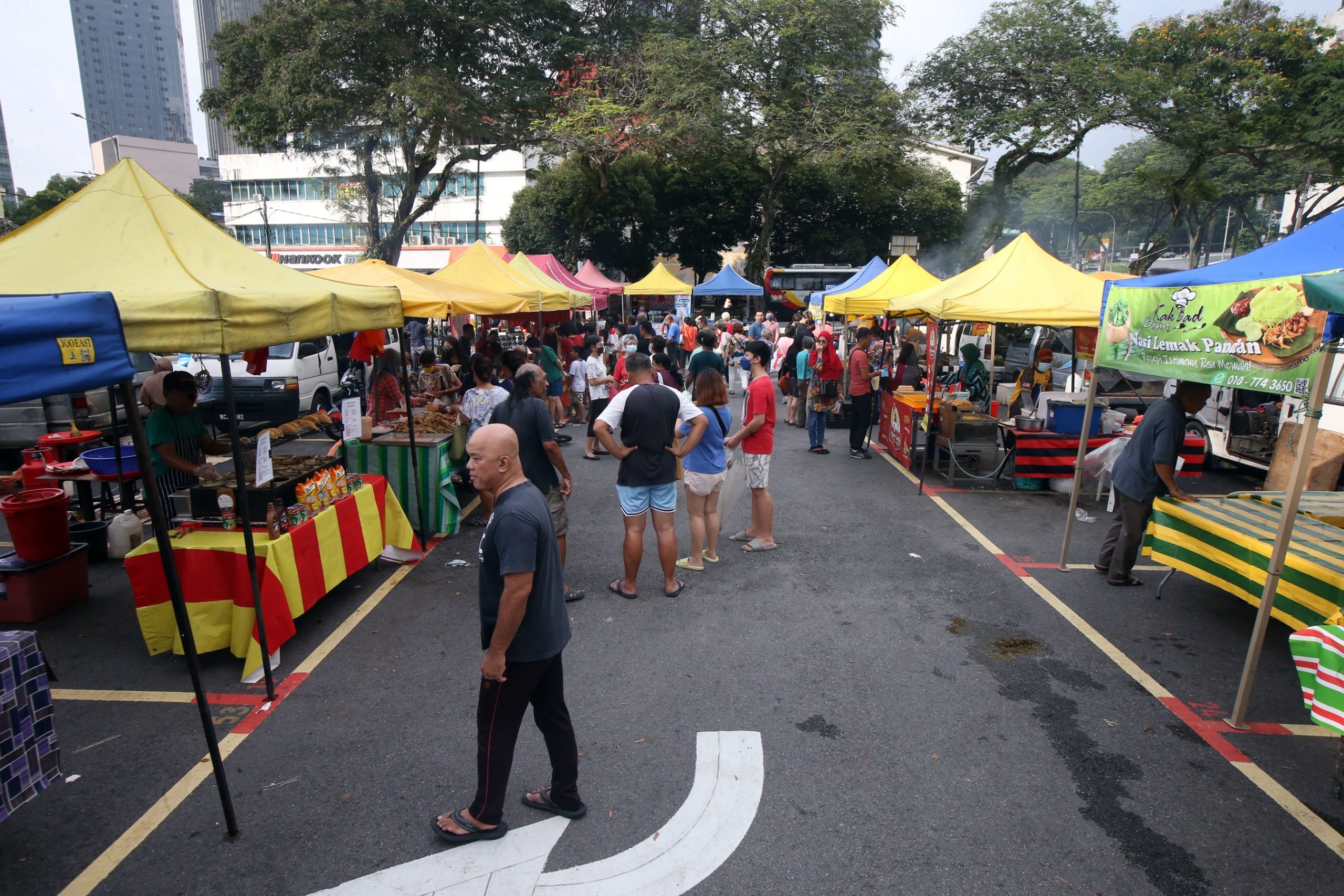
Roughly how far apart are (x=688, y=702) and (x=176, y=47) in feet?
822

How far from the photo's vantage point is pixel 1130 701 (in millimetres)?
4449

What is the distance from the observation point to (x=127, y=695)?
14.7 ft

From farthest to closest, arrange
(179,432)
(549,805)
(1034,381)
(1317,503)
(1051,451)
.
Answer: (1034,381) < (1051,451) < (1317,503) < (179,432) < (549,805)

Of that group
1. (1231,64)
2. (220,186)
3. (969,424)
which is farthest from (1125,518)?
(220,186)

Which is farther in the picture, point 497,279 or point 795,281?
point 795,281

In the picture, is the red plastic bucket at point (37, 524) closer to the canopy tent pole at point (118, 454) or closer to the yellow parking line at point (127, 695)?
the canopy tent pole at point (118, 454)

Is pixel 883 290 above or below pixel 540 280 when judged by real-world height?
above

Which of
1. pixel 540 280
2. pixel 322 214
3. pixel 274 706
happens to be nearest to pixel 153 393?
pixel 274 706

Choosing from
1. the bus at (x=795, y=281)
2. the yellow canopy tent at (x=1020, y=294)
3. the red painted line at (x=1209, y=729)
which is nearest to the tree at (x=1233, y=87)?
the bus at (x=795, y=281)

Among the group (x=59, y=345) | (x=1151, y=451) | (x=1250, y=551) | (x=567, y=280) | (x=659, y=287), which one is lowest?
(x=1250, y=551)

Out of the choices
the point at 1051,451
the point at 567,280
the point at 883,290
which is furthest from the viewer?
the point at 567,280

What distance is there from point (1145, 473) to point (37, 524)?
853 cm

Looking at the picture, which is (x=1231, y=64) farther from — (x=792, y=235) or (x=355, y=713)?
(x=355, y=713)

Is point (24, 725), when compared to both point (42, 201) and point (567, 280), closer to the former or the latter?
point (567, 280)
